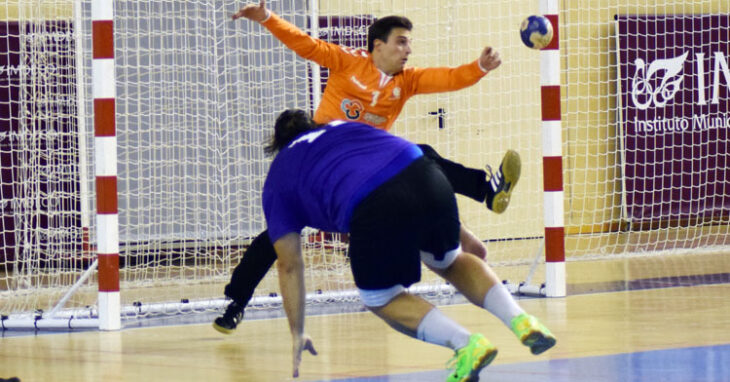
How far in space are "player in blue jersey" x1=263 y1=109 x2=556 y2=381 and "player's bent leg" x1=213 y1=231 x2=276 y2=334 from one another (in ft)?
5.21

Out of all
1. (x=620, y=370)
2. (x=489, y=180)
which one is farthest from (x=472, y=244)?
(x=620, y=370)

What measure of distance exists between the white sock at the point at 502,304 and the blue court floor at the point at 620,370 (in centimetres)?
46

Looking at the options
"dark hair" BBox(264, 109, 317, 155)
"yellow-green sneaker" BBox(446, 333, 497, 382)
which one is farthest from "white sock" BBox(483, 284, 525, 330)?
"dark hair" BBox(264, 109, 317, 155)

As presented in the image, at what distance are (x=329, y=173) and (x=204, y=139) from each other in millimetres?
7077

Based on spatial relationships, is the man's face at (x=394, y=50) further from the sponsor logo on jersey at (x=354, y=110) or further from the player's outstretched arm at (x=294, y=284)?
the player's outstretched arm at (x=294, y=284)

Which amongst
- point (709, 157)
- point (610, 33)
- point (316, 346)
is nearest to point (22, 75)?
point (316, 346)

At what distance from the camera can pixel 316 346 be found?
6812 millimetres

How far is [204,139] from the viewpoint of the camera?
11875 mm

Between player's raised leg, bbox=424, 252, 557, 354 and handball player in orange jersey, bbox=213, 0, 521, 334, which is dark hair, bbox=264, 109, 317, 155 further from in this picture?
handball player in orange jersey, bbox=213, 0, 521, 334

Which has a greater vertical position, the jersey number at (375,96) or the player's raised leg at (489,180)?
the jersey number at (375,96)

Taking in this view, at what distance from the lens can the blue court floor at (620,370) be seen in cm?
534

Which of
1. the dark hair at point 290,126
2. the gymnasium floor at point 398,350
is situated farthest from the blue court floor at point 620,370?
the dark hair at point 290,126

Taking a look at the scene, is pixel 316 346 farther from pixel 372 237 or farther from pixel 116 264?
pixel 372 237

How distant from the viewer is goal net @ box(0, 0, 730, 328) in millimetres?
10414
